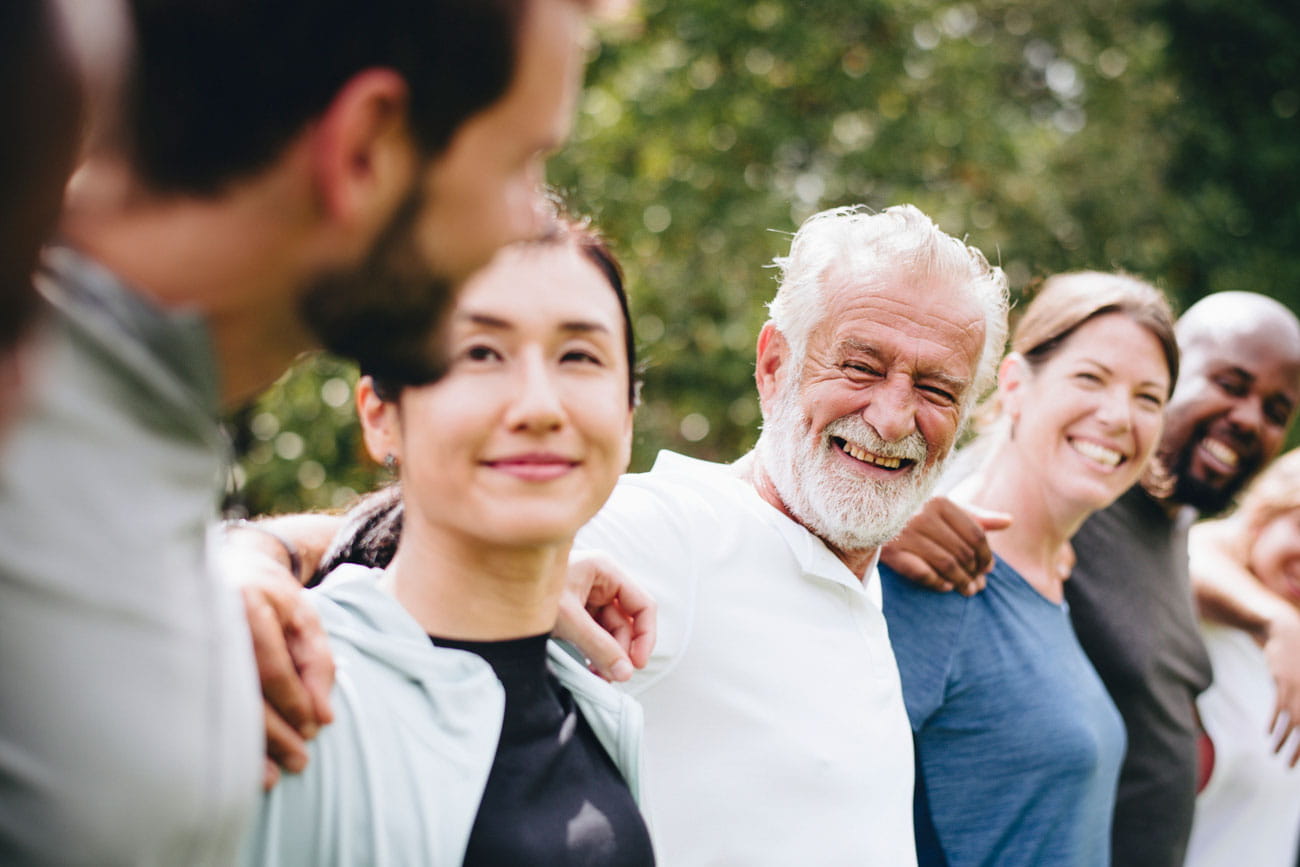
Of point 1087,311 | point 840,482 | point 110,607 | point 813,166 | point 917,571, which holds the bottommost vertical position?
point 917,571

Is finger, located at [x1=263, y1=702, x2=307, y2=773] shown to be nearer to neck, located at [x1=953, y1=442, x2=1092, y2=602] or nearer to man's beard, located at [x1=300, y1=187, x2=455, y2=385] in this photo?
man's beard, located at [x1=300, y1=187, x2=455, y2=385]

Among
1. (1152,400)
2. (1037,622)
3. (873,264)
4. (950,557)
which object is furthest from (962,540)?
(1152,400)

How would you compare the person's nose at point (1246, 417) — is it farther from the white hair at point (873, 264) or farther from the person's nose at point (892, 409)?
the person's nose at point (892, 409)

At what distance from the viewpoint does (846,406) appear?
239cm

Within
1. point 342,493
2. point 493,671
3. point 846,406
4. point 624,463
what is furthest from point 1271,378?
point 342,493

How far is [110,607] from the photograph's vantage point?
857 millimetres

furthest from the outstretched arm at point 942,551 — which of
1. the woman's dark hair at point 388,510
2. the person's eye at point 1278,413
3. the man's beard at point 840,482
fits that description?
the person's eye at point 1278,413

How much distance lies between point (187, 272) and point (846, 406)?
165 centimetres

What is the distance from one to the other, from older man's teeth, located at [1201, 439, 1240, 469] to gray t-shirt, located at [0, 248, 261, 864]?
3.52 metres

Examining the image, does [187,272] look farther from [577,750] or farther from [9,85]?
[577,750]

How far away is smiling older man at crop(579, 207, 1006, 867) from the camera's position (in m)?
1.99

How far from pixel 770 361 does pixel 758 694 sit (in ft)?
2.70

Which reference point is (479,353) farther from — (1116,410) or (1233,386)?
(1233,386)

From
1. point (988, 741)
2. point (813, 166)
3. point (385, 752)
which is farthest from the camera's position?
point (813, 166)
